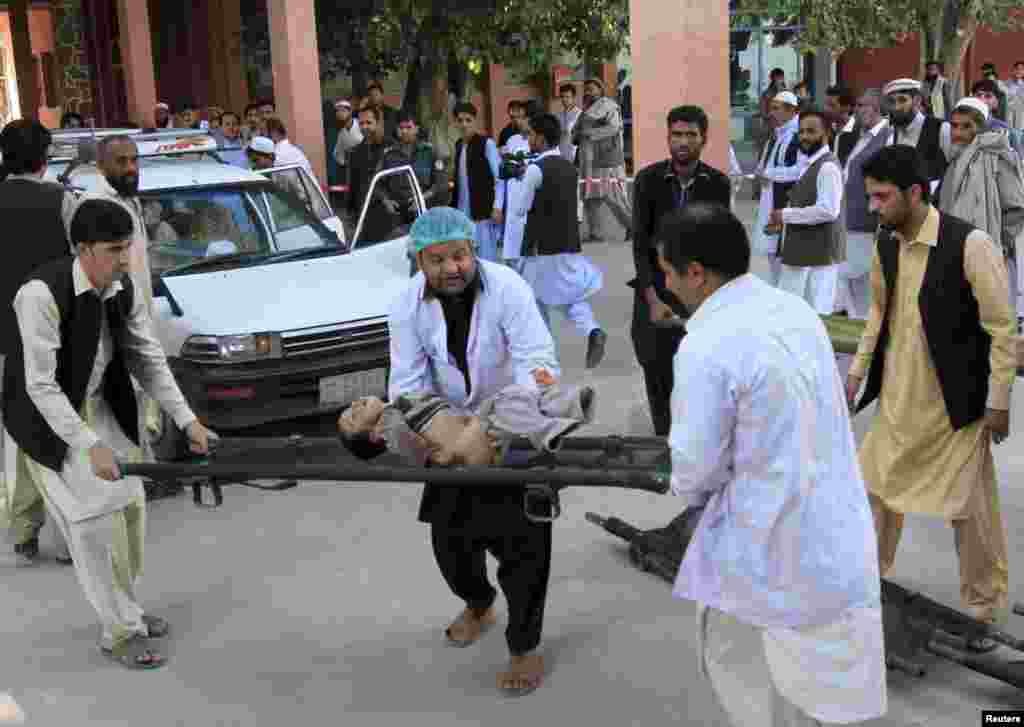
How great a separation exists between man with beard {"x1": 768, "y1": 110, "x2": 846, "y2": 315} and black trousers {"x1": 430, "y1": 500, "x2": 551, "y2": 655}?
399 cm

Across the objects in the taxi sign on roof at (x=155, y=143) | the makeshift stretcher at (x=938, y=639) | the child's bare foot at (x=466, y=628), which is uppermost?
the taxi sign on roof at (x=155, y=143)

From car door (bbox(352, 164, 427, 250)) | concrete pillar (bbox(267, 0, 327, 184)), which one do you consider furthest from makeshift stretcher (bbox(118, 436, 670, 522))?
concrete pillar (bbox(267, 0, 327, 184))


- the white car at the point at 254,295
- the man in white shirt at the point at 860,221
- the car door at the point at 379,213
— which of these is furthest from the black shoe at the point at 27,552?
the man in white shirt at the point at 860,221

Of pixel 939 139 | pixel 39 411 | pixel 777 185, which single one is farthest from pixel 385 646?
pixel 939 139

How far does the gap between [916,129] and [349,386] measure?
4.66 m

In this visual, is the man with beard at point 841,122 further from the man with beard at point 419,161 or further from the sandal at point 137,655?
the sandal at point 137,655

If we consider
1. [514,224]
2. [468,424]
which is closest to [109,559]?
[468,424]

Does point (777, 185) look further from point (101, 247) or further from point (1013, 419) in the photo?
point (101, 247)

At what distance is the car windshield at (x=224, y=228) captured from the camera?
7.59m

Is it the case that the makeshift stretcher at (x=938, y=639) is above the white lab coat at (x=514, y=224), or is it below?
below

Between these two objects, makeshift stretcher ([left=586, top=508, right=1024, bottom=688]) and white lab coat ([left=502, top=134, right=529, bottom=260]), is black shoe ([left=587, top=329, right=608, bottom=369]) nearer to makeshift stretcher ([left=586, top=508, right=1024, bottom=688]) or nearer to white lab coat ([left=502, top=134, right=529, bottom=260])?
white lab coat ([left=502, top=134, right=529, bottom=260])

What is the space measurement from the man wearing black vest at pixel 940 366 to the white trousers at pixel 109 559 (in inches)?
109

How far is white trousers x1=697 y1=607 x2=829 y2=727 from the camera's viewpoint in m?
3.20

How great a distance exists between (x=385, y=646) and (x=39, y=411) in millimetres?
1548
